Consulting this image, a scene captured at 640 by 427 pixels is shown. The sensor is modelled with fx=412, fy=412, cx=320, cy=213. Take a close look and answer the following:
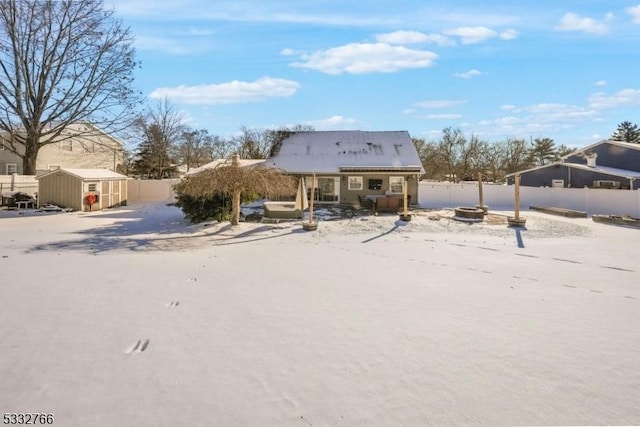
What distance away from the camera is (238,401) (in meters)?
3.38

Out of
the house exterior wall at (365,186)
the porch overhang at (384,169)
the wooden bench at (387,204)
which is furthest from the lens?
the house exterior wall at (365,186)

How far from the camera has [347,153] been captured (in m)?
25.1

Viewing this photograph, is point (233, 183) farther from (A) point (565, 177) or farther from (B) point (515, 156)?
(B) point (515, 156)

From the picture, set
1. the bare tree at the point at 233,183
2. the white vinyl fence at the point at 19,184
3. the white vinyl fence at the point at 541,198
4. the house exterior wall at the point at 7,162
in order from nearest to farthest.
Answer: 1. the bare tree at the point at 233,183
2. the white vinyl fence at the point at 541,198
3. the white vinyl fence at the point at 19,184
4. the house exterior wall at the point at 7,162

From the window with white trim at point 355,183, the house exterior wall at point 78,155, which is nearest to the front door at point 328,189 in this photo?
the window with white trim at point 355,183

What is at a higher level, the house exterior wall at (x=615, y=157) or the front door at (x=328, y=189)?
the house exterior wall at (x=615, y=157)

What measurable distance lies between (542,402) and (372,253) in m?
7.31

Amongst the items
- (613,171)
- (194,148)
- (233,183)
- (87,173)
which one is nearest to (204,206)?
(233,183)

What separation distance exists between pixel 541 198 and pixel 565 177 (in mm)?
3730

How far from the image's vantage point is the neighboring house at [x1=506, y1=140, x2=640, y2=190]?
24891mm

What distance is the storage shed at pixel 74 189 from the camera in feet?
70.9

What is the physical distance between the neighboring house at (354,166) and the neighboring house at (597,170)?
704 cm

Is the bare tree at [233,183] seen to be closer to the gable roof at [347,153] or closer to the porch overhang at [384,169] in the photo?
the gable roof at [347,153]

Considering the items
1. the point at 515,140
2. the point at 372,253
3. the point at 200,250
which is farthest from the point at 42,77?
the point at 515,140
